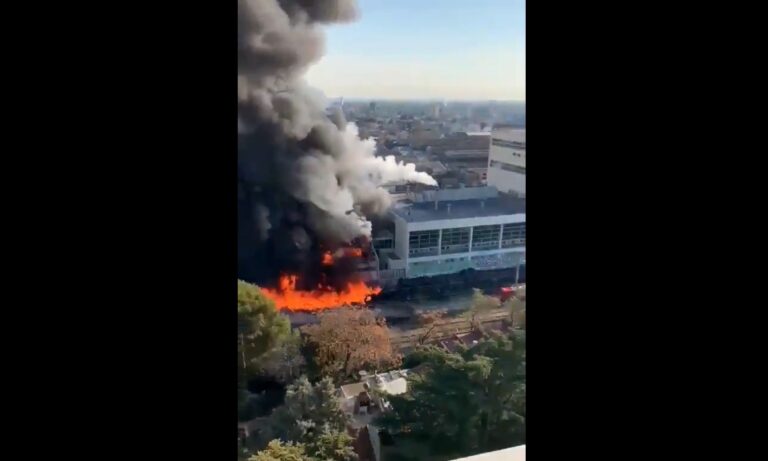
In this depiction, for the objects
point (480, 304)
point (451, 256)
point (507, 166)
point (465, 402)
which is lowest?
point (465, 402)

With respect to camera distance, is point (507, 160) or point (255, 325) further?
point (507, 160)

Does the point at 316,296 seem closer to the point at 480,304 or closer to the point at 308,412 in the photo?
the point at 308,412

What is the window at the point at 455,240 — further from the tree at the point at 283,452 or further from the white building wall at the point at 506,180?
the tree at the point at 283,452

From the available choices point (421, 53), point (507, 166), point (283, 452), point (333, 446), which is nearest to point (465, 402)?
point (333, 446)
